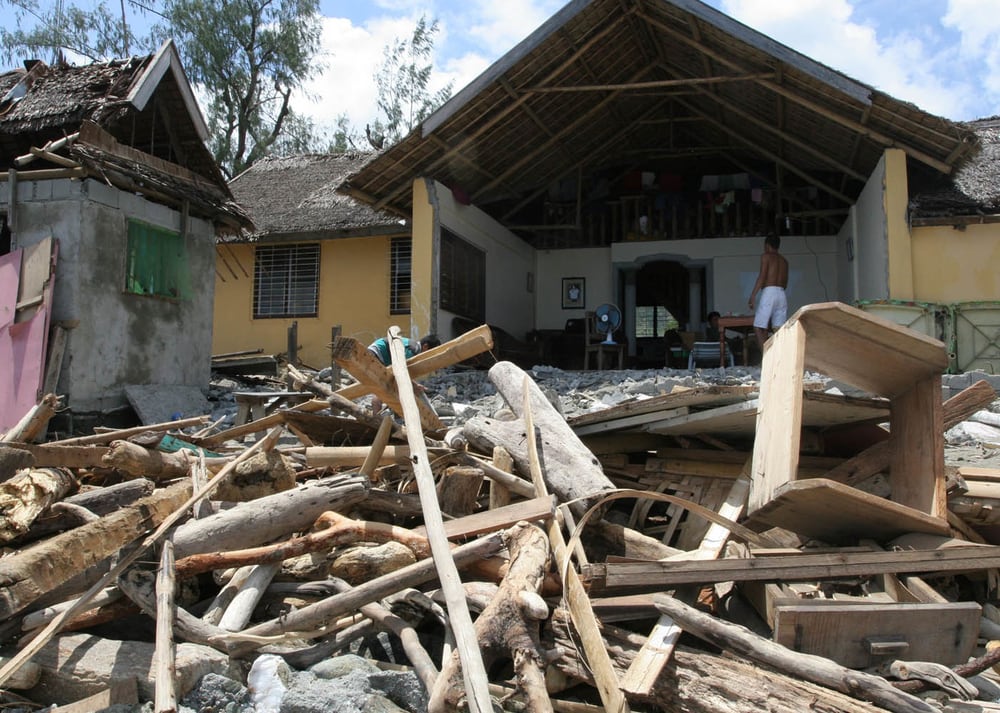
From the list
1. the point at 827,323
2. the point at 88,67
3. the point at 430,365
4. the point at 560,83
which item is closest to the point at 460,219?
the point at 560,83

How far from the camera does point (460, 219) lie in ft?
43.8

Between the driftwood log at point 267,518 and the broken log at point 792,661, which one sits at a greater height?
the driftwood log at point 267,518

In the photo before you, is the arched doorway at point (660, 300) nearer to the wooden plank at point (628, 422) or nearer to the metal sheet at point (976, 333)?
the metal sheet at point (976, 333)

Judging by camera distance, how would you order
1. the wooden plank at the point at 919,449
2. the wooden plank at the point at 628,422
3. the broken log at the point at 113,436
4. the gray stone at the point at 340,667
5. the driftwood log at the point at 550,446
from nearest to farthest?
the gray stone at the point at 340,667 < the wooden plank at the point at 919,449 < the driftwood log at the point at 550,446 < the wooden plank at the point at 628,422 < the broken log at the point at 113,436

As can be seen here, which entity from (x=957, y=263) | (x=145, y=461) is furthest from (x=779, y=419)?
(x=957, y=263)

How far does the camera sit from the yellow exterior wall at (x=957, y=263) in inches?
413

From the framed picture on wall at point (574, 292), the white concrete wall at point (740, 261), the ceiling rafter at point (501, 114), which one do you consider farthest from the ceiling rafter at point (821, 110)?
the framed picture on wall at point (574, 292)

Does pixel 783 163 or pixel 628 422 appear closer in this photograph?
pixel 628 422

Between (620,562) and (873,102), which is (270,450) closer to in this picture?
(620,562)

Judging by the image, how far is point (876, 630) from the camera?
3.05 metres

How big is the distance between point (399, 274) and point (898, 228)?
8.48 meters

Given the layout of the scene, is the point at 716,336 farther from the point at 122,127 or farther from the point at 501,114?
the point at 122,127

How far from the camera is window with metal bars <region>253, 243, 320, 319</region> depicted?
50.8ft

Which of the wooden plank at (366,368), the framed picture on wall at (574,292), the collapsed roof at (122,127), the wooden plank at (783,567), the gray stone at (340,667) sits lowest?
the gray stone at (340,667)
